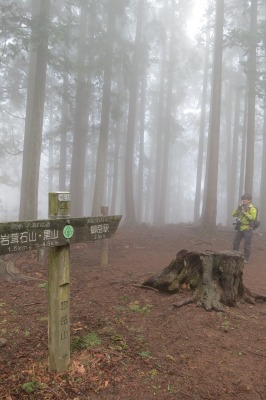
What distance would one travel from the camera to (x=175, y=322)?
15.6 ft

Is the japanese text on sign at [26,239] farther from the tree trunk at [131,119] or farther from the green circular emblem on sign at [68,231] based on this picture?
the tree trunk at [131,119]

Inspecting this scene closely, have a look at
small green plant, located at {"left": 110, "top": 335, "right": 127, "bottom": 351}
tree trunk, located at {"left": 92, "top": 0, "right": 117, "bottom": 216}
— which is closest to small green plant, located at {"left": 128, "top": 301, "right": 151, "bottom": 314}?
small green plant, located at {"left": 110, "top": 335, "right": 127, "bottom": 351}

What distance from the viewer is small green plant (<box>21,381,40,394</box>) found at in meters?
3.15

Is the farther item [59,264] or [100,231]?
[100,231]

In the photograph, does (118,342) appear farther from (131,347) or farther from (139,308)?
(139,308)

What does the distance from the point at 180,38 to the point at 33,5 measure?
14.5 m

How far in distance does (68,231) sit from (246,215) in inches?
→ 297

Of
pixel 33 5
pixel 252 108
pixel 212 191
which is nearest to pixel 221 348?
pixel 212 191

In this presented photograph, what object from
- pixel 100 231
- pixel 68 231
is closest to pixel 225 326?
pixel 100 231

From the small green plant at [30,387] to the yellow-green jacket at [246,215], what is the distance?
7891 mm

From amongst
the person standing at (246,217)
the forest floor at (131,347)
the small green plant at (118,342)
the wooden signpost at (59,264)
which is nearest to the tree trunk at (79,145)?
the person standing at (246,217)

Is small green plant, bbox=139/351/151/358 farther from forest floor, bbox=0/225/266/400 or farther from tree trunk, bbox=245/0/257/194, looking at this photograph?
tree trunk, bbox=245/0/257/194

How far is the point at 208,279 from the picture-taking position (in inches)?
222

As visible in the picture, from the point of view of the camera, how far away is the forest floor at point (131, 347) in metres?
3.33
